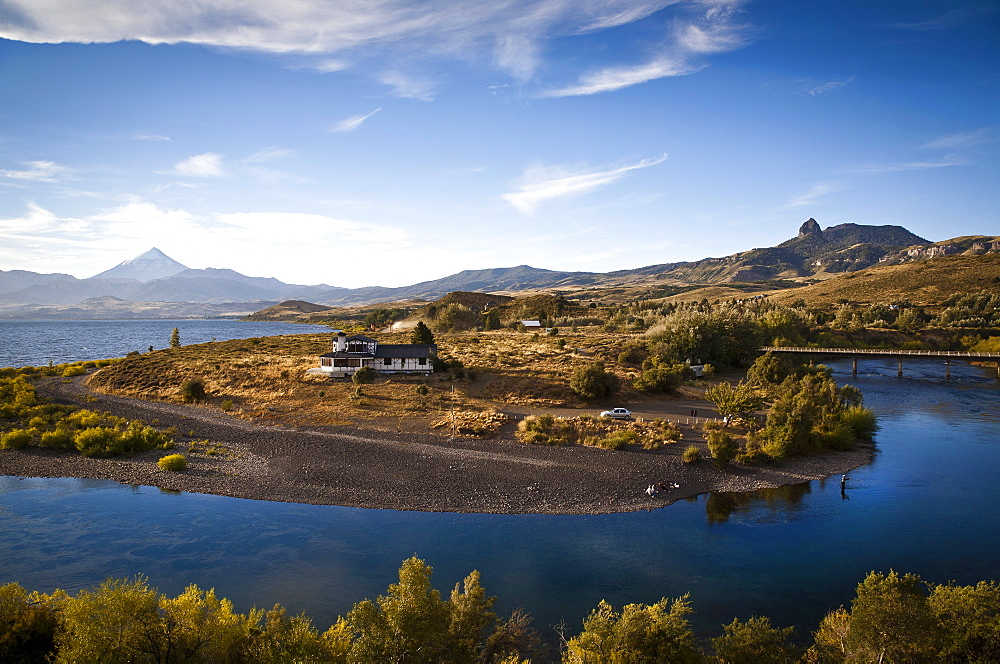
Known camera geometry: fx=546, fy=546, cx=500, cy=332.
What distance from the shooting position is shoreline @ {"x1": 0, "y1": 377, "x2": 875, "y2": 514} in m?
27.8

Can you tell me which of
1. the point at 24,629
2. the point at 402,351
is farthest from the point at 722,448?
the point at 402,351

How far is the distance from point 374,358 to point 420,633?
46.1 m

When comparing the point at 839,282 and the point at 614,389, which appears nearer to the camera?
the point at 614,389

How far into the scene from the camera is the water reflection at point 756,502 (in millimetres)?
26500

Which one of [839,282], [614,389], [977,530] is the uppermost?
[839,282]

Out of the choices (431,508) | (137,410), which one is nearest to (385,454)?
(431,508)

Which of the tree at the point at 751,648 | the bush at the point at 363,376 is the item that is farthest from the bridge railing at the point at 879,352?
the tree at the point at 751,648

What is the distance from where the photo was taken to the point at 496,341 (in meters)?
81.0

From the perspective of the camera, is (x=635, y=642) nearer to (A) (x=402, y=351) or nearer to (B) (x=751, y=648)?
(B) (x=751, y=648)

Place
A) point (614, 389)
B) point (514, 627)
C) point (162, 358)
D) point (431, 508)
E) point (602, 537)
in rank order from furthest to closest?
point (162, 358) → point (614, 389) → point (431, 508) → point (602, 537) → point (514, 627)

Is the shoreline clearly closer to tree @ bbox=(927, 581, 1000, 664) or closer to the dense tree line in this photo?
the dense tree line

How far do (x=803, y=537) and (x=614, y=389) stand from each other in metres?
25.7

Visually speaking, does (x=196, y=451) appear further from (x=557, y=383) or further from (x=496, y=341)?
(x=496, y=341)

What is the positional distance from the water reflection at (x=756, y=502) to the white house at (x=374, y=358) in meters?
34.1
